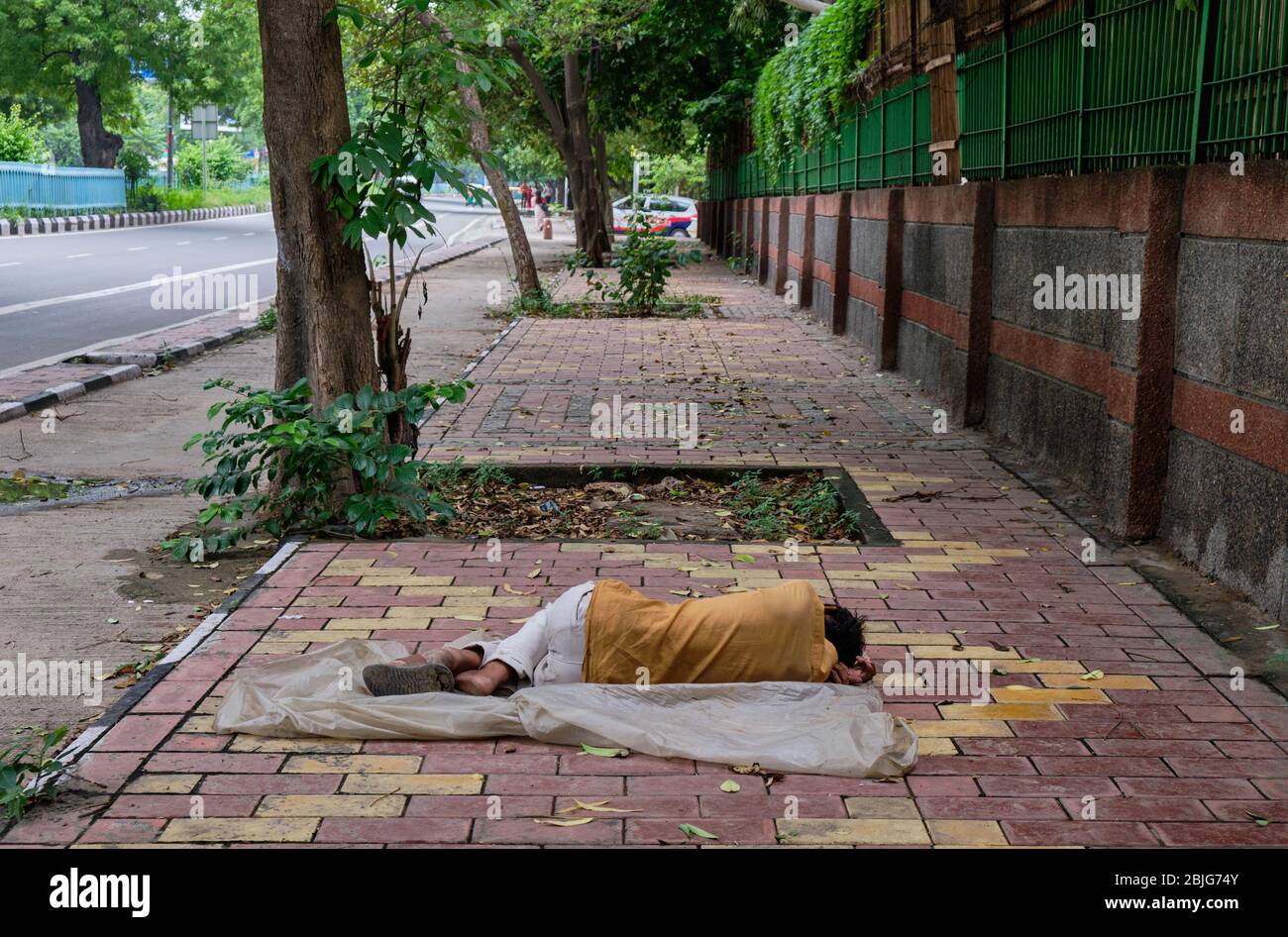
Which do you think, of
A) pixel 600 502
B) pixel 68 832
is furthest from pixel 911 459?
pixel 68 832

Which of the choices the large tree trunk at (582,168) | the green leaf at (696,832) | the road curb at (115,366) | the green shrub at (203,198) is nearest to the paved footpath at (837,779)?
the green leaf at (696,832)

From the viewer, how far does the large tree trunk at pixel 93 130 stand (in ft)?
150

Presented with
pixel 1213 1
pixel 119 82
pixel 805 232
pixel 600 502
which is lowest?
pixel 600 502

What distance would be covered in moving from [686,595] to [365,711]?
1.68 m

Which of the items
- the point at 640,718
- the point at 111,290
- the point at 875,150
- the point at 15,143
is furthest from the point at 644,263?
the point at 15,143

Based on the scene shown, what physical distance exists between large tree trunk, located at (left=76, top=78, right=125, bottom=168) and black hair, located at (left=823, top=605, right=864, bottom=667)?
4687 cm

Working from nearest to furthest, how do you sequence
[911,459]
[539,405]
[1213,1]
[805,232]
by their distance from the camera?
1. [1213,1]
2. [911,459]
3. [539,405]
4. [805,232]

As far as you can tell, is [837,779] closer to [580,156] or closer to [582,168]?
[582,168]

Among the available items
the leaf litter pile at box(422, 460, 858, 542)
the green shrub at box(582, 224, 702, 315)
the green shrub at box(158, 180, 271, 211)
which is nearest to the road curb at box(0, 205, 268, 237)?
the green shrub at box(158, 180, 271, 211)

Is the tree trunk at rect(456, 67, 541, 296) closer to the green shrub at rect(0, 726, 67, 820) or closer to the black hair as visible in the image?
the black hair

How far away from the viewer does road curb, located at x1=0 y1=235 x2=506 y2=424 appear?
9.82m

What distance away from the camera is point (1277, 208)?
497cm

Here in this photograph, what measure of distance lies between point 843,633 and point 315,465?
2.96 m

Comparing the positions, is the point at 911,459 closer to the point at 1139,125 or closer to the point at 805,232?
the point at 1139,125
